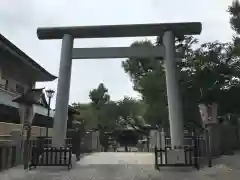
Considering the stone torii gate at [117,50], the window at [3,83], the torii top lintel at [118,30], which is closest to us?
the stone torii gate at [117,50]

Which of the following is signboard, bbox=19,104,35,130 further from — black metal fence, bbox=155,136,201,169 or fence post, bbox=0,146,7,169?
black metal fence, bbox=155,136,201,169

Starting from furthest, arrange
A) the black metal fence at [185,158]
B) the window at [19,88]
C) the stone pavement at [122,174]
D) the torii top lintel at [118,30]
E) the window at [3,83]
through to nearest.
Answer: the window at [19,88] < the window at [3,83] < the torii top lintel at [118,30] < the black metal fence at [185,158] < the stone pavement at [122,174]

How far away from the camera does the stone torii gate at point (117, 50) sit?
10.5m

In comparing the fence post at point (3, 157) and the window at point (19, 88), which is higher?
the window at point (19, 88)

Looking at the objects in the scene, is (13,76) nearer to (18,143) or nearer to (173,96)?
(18,143)

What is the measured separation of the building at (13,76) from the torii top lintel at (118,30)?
2442 millimetres

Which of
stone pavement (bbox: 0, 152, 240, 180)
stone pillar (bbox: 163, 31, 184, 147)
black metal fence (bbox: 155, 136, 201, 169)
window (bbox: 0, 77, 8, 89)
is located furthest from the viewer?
window (bbox: 0, 77, 8, 89)

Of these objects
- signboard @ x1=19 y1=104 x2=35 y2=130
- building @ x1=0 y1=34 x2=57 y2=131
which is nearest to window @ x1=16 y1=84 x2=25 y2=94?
building @ x1=0 y1=34 x2=57 y2=131

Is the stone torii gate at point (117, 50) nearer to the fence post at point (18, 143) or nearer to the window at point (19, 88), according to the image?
the fence post at point (18, 143)

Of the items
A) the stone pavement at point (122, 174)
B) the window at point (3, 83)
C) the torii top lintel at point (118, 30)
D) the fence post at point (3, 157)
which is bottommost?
the stone pavement at point (122, 174)

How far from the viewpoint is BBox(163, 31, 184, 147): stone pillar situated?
10.2 m

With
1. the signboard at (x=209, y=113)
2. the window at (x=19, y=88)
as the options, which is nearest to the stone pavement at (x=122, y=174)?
the signboard at (x=209, y=113)

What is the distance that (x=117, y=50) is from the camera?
1118cm

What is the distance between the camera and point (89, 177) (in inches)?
321
